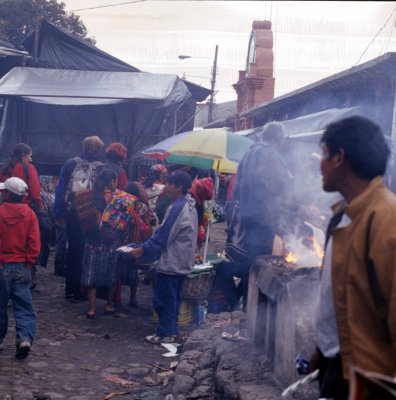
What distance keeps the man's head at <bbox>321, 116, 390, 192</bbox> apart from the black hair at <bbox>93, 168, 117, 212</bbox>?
208 inches

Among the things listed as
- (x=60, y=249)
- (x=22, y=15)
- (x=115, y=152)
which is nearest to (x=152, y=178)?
(x=60, y=249)

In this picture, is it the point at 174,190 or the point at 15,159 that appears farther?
the point at 15,159

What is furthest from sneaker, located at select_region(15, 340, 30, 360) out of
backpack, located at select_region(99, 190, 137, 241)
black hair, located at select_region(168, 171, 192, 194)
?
black hair, located at select_region(168, 171, 192, 194)

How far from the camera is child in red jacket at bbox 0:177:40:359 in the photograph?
5.93 metres

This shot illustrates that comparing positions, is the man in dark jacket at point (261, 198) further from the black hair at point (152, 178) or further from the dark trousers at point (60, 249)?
the black hair at point (152, 178)

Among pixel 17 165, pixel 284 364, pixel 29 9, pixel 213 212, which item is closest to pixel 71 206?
pixel 17 165

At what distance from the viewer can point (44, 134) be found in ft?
42.8

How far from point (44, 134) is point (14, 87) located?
120 cm

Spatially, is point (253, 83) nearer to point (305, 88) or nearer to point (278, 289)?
point (305, 88)

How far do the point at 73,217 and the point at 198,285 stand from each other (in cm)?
189

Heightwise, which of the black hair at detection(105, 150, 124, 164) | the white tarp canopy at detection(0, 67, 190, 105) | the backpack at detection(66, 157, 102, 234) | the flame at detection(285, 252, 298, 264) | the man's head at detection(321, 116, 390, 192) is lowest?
the flame at detection(285, 252, 298, 264)

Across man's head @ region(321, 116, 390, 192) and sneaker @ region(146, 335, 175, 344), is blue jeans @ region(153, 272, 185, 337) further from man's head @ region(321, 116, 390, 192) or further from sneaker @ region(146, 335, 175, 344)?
man's head @ region(321, 116, 390, 192)

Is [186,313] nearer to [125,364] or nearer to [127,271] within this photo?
[127,271]

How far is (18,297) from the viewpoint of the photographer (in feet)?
19.7
